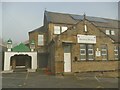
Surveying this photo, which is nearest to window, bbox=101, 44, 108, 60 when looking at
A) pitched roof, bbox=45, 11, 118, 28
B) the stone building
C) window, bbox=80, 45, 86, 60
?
the stone building

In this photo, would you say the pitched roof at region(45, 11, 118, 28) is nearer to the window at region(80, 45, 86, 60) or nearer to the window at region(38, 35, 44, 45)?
the window at region(38, 35, 44, 45)

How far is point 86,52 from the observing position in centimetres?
2064

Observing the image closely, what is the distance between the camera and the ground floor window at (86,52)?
20452 mm

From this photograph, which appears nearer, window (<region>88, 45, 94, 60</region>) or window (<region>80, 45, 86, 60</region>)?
window (<region>80, 45, 86, 60</region>)

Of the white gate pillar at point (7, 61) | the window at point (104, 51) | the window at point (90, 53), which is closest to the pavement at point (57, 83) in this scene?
the window at point (90, 53)

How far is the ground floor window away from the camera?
805 inches

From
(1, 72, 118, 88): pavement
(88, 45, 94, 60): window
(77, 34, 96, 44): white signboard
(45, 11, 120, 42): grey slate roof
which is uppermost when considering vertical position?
(45, 11, 120, 42): grey slate roof

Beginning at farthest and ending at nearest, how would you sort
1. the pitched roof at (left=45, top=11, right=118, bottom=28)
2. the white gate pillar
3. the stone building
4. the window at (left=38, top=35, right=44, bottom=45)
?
1. the pitched roof at (left=45, top=11, right=118, bottom=28)
2. the window at (left=38, top=35, right=44, bottom=45)
3. the white gate pillar
4. the stone building

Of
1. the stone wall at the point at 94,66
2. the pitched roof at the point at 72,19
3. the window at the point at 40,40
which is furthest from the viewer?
the pitched roof at the point at 72,19

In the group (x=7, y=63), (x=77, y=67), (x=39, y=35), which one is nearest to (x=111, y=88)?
(x=77, y=67)

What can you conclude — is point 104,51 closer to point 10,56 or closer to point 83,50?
point 83,50

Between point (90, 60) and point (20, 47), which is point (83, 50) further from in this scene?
point (20, 47)

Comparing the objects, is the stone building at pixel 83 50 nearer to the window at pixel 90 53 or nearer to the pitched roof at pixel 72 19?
the window at pixel 90 53

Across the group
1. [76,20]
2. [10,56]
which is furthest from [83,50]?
[76,20]
